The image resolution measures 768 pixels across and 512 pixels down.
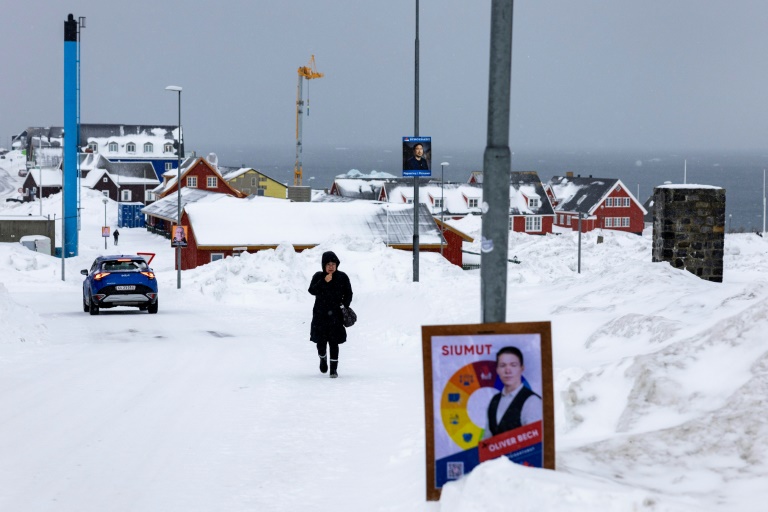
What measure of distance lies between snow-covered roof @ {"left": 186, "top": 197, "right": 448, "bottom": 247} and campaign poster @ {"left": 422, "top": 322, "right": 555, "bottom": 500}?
4859cm

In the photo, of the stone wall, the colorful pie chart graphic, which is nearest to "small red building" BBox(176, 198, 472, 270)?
the stone wall

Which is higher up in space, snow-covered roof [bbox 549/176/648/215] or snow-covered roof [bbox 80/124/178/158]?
snow-covered roof [bbox 80/124/178/158]

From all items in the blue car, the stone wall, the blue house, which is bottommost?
the blue car

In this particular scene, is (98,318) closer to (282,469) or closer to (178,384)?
(178,384)

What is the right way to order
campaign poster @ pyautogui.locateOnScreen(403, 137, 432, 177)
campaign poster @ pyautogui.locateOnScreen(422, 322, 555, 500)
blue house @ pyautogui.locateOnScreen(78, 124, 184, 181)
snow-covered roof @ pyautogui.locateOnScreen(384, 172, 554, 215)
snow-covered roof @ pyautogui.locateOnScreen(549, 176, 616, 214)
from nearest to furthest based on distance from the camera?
campaign poster @ pyautogui.locateOnScreen(422, 322, 555, 500)
campaign poster @ pyautogui.locateOnScreen(403, 137, 432, 177)
snow-covered roof @ pyautogui.locateOnScreen(384, 172, 554, 215)
snow-covered roof @ pyautogui.locateOnScreen(549, 176, 616, 214)
blue house @ pyautogui.locateOnScreen(78, 124, 184, 181)

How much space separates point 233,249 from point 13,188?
5477 inches

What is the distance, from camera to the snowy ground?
21.7ft

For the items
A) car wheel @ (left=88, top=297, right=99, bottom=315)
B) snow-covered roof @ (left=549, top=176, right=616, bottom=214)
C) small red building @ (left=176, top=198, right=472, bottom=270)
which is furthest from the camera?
snow-covered roof @ (left=549, top=176, right=616, bottom=214)


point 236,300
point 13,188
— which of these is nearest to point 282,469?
point 236,300

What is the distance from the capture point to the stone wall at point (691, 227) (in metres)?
17.7

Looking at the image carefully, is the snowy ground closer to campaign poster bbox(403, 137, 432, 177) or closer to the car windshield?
the car windshield

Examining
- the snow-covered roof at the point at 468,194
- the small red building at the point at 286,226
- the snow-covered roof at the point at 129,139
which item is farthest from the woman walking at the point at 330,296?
the snow-covered roof at the point at 129,139

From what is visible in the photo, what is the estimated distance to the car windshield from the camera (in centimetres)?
2628

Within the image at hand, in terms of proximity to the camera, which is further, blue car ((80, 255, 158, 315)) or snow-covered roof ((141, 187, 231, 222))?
snow-covered roof ((141, 187, 231, 222))
